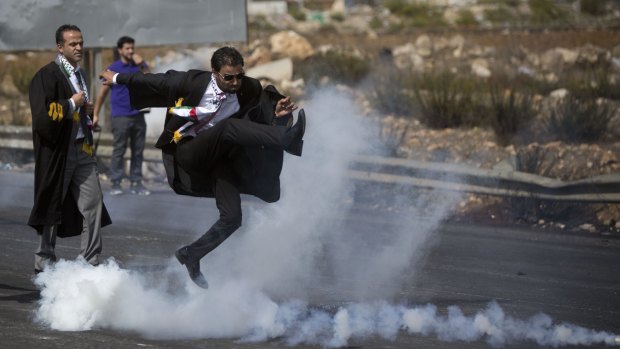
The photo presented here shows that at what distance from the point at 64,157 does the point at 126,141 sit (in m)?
6.18

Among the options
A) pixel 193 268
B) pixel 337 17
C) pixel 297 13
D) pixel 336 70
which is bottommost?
pixel 297 13

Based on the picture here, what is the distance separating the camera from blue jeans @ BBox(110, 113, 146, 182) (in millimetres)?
13359

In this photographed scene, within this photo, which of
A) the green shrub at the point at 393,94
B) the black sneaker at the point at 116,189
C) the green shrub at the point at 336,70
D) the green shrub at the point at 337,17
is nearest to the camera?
the black sneaker at the point at 116,189

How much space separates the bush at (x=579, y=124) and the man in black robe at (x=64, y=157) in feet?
30.6

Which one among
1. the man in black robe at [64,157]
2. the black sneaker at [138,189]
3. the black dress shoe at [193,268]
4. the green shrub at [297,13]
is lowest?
the green shrub at [297,13]

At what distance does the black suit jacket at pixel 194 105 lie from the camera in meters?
6.89

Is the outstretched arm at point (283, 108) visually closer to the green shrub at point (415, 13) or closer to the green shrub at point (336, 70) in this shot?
the green shrub at point (336, 70)

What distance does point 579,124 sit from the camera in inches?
599

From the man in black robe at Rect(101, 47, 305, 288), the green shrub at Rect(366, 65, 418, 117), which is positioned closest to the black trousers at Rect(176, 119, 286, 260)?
the man in black robe at Rect(101, 47, 305, 288)

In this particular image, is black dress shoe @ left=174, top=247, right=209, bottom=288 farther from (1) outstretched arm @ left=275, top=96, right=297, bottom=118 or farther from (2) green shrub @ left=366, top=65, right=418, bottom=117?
(2) green shrub @ left=366, top=65, right=418, bottom=117

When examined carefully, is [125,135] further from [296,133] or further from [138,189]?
[296,133]

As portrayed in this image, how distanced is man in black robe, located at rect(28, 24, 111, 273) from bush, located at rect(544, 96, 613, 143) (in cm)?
933

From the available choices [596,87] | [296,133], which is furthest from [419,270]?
[596,87]

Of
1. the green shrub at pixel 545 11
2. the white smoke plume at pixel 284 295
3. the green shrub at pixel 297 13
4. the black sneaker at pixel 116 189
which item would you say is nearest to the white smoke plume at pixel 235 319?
the white smoke plume at pixel 284 295
